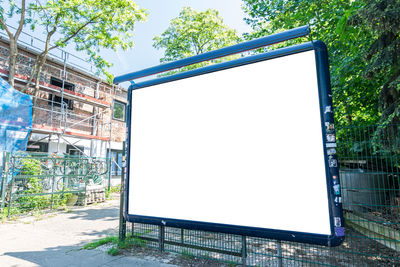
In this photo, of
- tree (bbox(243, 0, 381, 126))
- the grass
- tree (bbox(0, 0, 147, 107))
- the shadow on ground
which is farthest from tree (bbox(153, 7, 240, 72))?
the grass

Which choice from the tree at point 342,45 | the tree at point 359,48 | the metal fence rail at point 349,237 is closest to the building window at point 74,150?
the metal fence rail at point 349,237

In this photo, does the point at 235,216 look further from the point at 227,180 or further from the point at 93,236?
the point at 93,236

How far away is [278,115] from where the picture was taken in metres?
2.32

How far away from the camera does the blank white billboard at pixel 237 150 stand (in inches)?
84.5

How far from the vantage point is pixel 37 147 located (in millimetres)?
10430

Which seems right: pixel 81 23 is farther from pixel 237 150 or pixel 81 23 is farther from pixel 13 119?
pixel 237 150

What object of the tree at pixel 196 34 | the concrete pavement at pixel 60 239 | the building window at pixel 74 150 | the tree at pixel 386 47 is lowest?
the concrete pavement at pixel 60 239

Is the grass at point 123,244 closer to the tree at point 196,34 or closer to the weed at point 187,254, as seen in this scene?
the weed at point 187,254

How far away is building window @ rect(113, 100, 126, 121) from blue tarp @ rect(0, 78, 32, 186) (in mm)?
8340

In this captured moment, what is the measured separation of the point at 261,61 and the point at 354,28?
2.63 m

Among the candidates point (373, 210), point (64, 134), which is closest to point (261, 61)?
point (373, 210)

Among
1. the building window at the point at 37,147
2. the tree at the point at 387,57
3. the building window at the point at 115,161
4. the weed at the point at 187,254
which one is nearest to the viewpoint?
the tree at the point at 387,57

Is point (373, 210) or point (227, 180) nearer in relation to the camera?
point (227, 180)

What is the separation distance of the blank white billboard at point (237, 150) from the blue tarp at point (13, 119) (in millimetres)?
5269
